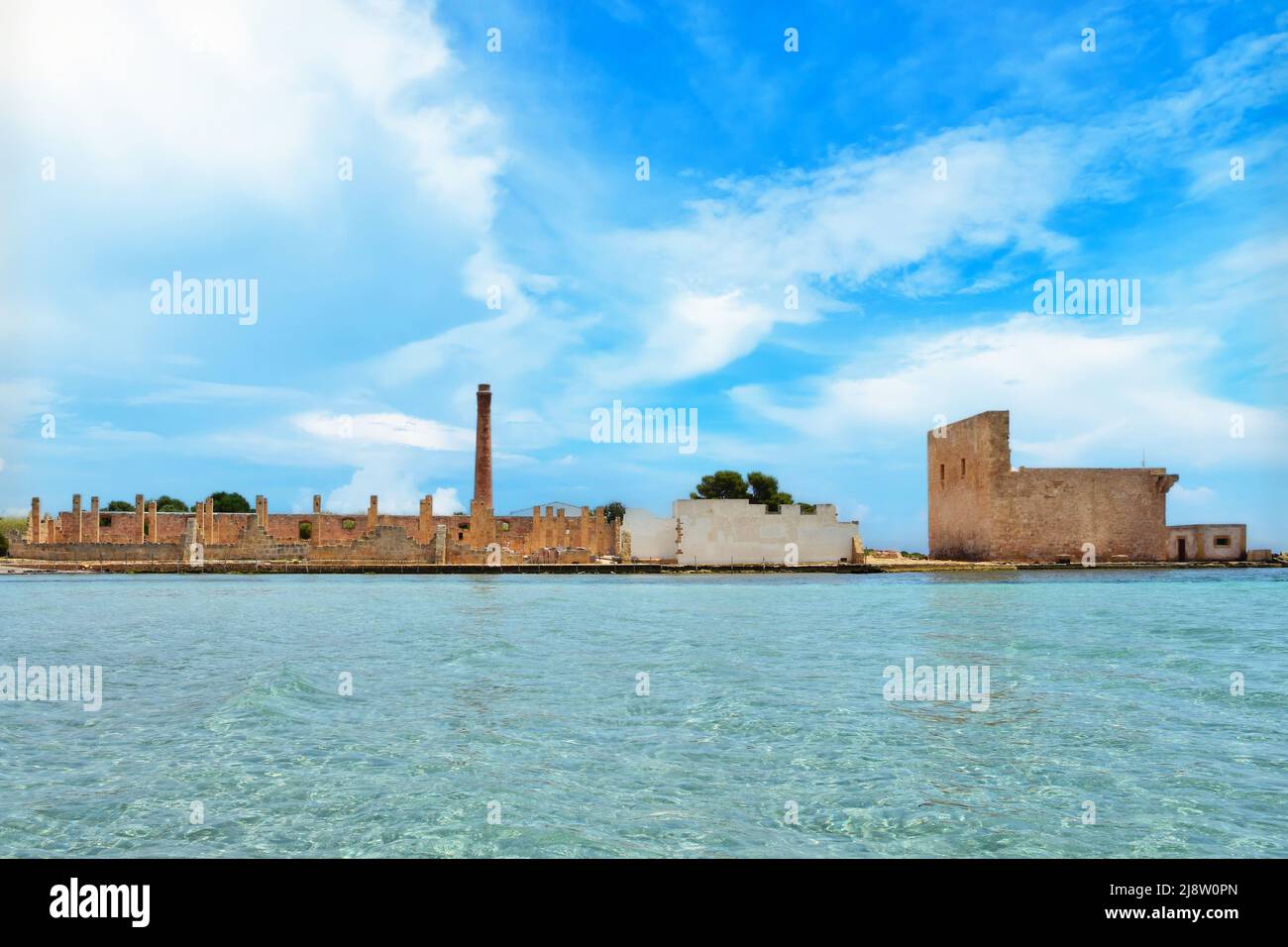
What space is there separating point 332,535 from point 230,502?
482 inches

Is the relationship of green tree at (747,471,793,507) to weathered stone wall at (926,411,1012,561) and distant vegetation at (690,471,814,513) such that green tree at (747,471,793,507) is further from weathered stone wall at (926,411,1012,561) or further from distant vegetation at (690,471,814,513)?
weathered stone wall at (926,411,1012,561)

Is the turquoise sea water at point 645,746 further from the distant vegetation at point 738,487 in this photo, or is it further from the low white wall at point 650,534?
the distant vegetation at point 738,487

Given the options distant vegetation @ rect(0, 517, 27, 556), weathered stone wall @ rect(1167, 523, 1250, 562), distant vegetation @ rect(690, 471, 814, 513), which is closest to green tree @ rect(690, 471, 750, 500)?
distant vegetation @ rect(690, 471, 814, 513)

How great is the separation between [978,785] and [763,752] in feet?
4.61

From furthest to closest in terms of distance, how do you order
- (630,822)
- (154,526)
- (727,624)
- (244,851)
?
(154,526) → (727,624) → (630,822) → (244,851)

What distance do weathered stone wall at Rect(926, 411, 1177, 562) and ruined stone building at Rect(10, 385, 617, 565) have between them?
17.6 m

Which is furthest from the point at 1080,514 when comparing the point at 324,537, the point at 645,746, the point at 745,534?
the point at 324,537

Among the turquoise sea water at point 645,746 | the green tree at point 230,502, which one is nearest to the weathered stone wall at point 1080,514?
the turquoise sea water at point 645,746

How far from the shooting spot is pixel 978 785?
505cm

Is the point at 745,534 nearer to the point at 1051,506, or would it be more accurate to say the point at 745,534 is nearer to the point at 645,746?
the point at 1051,506

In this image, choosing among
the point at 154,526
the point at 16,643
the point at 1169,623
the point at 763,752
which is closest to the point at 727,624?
the point at 1169,623

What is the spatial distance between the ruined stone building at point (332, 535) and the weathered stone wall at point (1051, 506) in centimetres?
1764

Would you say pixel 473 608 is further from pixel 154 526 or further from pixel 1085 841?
pixel 154 526

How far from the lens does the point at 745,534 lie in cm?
3681
